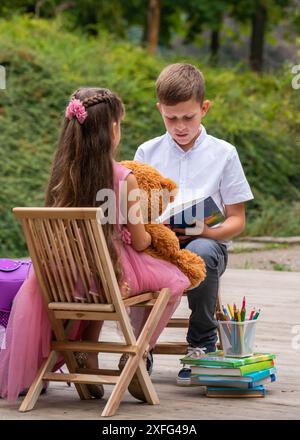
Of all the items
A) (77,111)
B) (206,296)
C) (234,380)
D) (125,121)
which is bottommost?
(125,121)

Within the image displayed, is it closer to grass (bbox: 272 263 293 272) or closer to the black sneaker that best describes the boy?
the black sneaker

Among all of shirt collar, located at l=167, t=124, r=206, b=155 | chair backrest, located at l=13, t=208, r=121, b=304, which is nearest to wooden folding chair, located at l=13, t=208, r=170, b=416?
chair backrest, located at l=13, t=208, r=121, b=304

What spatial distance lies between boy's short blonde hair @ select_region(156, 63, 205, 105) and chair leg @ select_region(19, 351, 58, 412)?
1.33 m

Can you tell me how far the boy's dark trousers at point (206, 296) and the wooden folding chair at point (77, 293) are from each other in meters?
0.40

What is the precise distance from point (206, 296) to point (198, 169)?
2.13ft

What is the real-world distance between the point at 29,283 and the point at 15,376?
0.41 m

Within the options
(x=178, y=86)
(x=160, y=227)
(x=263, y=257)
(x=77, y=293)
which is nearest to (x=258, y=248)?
(x=263, y=257)

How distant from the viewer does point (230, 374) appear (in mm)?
4699

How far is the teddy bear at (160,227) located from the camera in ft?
15.3

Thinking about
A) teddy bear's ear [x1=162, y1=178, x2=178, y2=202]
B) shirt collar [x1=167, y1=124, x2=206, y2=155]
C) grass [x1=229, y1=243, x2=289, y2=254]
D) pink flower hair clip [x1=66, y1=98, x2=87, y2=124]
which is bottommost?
grass [x1=229, y1=243, x2=289, y2=254]

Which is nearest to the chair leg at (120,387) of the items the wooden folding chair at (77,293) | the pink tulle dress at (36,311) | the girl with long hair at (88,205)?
the wooden folding chair at (77,293)

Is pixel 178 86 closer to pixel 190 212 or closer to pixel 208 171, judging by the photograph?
pixel 208 171

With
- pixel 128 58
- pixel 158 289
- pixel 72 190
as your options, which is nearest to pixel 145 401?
pixel 158 289

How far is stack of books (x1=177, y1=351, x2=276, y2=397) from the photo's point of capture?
4703 mm
